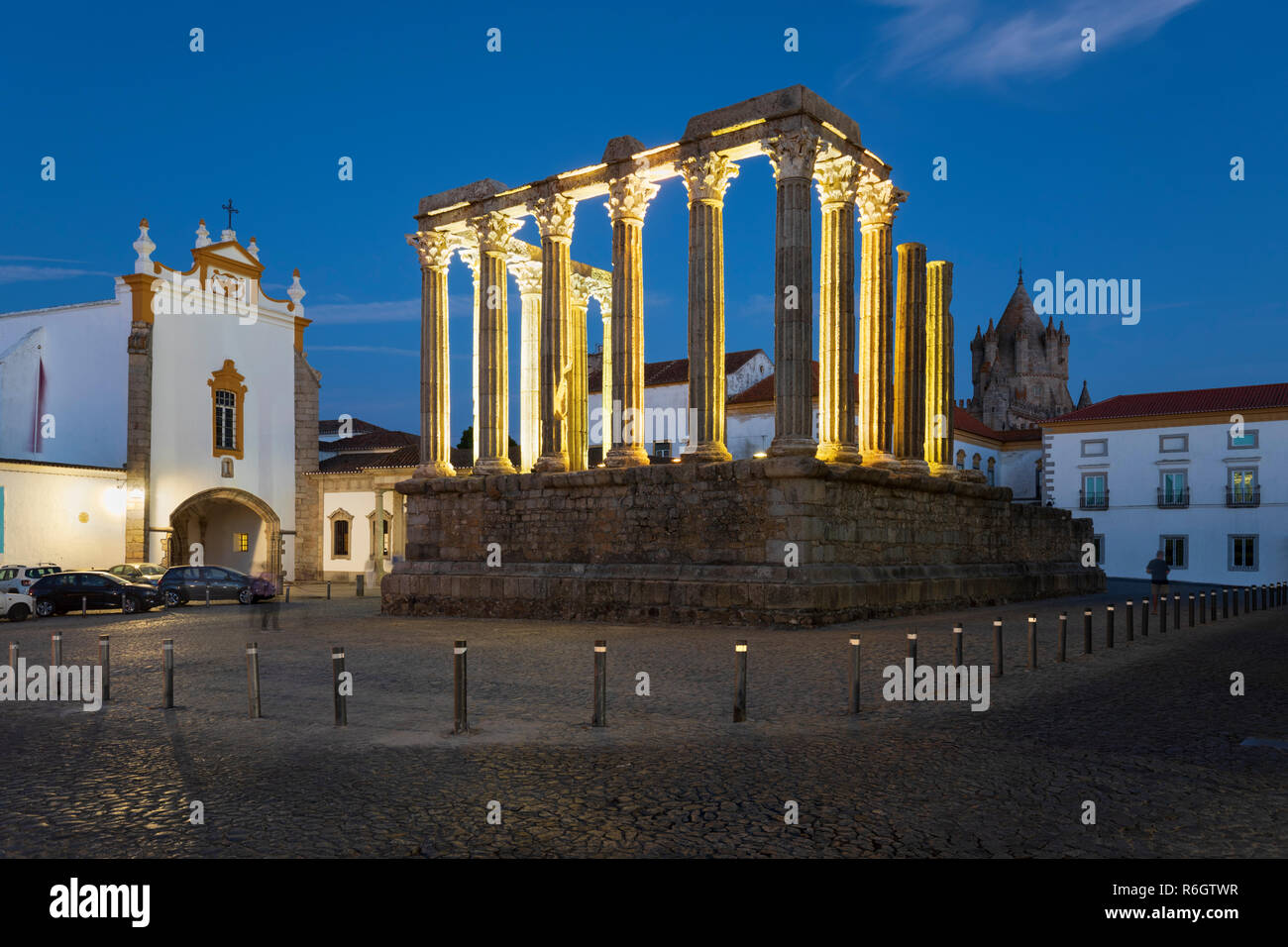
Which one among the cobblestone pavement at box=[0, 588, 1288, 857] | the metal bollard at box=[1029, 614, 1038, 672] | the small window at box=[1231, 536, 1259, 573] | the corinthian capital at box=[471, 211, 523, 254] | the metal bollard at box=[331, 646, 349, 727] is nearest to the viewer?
the cobblestone pavement at box=[0, 588, 1288, 857]

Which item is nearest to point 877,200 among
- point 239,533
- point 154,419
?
point 154,419

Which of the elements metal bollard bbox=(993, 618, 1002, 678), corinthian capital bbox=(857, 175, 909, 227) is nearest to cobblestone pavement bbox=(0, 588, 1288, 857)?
metal bollard bbox=(993, 618, 1002, 678)

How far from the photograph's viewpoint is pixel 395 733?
8078mm

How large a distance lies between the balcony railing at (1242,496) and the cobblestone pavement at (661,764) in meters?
35.7

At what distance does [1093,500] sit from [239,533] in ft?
129

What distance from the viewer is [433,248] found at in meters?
25.5

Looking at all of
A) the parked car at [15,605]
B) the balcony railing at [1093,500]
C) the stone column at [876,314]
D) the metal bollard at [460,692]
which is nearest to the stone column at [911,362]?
the stone column at [876,314]

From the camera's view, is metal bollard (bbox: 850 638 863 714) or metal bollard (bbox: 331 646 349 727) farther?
metal bollard (bbox: 850 638 863 714)

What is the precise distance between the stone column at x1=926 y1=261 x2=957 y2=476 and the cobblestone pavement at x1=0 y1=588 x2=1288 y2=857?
12122 mm

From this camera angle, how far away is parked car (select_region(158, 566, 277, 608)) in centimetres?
2810

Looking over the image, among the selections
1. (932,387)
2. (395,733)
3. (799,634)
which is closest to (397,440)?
(932,387)

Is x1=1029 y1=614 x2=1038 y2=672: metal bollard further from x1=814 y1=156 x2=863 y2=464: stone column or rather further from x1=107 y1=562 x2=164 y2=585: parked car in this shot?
x1=107 y1=562 x2=164 y2=585: parked car
